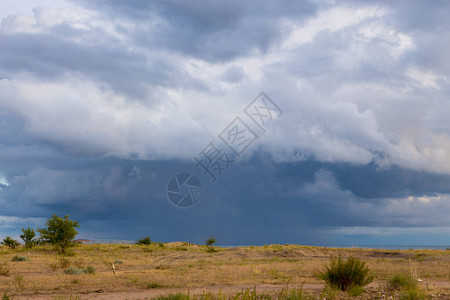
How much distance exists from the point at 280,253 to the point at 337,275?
1749 inches

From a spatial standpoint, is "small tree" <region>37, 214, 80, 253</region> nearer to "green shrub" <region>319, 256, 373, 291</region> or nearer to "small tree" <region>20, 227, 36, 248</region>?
"small tree" <region>20, 227, 36, 248</region>

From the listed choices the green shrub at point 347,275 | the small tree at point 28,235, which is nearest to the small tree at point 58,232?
the small tree at point 28,235

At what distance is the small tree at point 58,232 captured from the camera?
61.9 metres

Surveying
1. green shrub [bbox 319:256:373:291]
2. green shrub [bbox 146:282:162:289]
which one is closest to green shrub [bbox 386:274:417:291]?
green shrub [bbox 319:256:373:291]

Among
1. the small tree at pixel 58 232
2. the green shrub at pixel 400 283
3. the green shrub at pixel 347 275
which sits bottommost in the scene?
the green shrub at pixel 400 283

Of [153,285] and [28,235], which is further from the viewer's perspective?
[28,235]

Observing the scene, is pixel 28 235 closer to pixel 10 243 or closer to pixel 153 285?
pixel 10 243

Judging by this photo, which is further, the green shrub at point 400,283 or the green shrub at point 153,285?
the green shrub at point 153,285

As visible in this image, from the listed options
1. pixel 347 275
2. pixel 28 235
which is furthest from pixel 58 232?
pixel 347 275

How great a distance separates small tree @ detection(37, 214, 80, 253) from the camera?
61875mm

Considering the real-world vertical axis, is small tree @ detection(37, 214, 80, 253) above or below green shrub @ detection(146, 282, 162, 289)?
above

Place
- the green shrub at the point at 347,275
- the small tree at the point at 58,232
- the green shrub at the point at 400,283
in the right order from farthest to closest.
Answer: the small tree at the point at 58,232 < the green shrub at the point at 400,283 < the green shrub at the point at 347,275

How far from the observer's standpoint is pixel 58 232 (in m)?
62.0

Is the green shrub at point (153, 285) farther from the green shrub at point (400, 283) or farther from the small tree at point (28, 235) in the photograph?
the small tree at point (28, 235)
